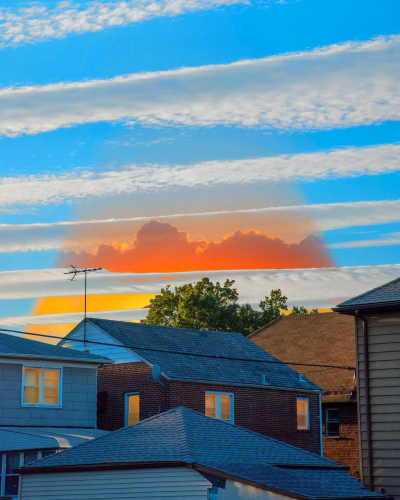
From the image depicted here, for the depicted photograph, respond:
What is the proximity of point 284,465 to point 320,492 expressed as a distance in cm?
274

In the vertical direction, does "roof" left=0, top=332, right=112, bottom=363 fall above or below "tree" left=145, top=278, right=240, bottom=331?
below

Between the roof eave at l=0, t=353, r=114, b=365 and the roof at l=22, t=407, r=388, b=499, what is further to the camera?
the roof eave at l=0, t=353, r=114, b=365

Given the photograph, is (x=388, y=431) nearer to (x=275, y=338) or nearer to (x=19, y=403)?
Answer: (x=19, y=403)

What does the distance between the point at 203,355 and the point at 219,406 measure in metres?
2.51

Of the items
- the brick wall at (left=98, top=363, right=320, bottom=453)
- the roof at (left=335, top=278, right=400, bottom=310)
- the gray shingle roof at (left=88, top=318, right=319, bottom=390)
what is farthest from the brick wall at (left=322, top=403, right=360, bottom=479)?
the roof at (left=335, top=278, right=400, bottom=310)

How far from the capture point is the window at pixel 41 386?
1192 inches

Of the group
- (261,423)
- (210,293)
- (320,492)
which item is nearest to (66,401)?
(261,423)

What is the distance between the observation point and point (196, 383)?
34000mm

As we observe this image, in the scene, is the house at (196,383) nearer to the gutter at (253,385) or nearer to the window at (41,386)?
the gutter at (253,385)

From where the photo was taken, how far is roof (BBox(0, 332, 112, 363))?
29.9 metres

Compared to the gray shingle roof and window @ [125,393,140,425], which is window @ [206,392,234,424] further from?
window @ [125,393,140,425]

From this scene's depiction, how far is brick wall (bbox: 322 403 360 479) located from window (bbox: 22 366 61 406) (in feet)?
45.9

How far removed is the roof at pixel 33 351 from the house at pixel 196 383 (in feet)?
7.33

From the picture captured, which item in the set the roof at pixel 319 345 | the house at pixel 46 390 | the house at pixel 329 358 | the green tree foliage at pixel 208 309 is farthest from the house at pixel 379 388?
the green tree foliage at pixel 208 309
